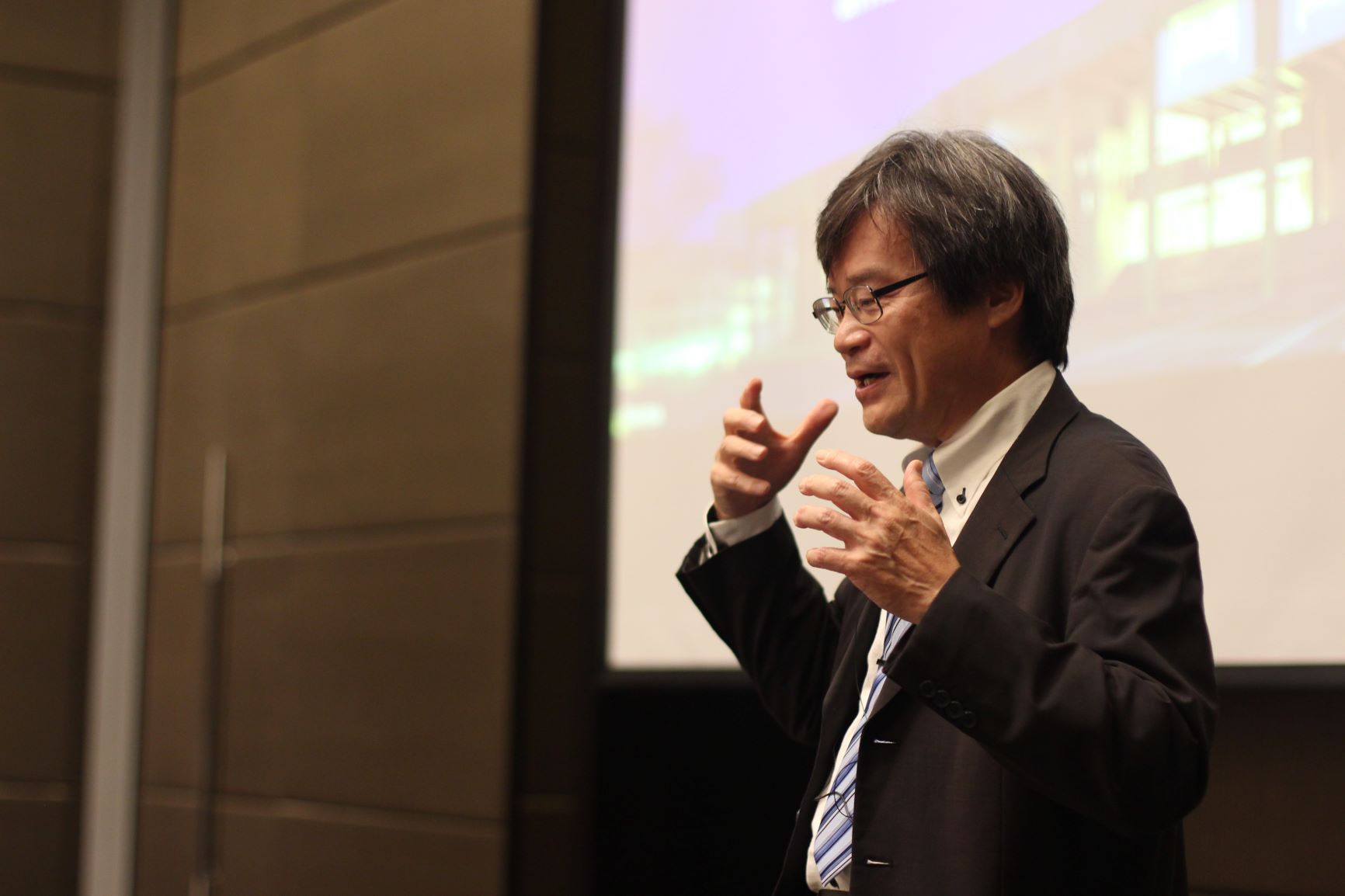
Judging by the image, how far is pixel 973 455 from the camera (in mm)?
1490

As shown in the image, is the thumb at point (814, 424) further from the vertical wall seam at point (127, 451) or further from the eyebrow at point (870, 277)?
the vertical wall seam at point (127, 451)

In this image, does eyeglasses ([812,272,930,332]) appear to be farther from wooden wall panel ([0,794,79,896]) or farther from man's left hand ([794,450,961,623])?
wooden wall panel ([0,794,79,896])

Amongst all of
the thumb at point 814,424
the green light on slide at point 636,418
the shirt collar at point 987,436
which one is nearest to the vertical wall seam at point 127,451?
the green light on slide at point 636,418

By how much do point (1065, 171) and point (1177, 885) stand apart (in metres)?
1.22

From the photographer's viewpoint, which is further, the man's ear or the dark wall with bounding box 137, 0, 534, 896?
the dark wall with bounding box 137, 0, 534, 896

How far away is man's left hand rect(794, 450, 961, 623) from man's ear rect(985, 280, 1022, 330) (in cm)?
34

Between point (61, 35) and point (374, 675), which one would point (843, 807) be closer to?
point (374, 675)

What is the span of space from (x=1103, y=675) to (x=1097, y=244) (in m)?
1.13

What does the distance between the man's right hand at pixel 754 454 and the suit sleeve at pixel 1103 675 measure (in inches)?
17.5

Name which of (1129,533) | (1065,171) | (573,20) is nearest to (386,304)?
(573,20)

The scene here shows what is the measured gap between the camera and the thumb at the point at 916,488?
50.7 inches

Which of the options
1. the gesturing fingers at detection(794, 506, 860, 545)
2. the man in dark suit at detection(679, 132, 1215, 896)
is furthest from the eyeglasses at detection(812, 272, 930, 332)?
the gesturing fingers at detection(794, 506, 860, 545)

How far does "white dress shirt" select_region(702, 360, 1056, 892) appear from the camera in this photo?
4.83 feet

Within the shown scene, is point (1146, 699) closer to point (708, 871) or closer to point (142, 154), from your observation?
point (708, 871)
